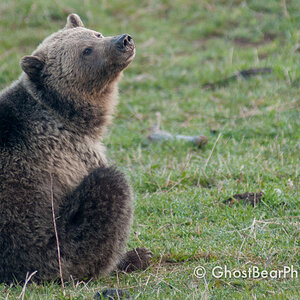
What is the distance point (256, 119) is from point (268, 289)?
4300mm

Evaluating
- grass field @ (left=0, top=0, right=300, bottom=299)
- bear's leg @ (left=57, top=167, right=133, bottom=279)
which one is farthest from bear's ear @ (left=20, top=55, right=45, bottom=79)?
grass field @ (left=0, top=0, right=300, bottom=299)

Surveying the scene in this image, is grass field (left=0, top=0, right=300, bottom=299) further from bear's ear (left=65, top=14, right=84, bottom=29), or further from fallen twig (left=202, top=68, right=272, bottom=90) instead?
bear's ear (left=65, top=14, right=84, bottom=29)

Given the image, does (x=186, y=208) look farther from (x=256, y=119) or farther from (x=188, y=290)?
(x=256, y=119)

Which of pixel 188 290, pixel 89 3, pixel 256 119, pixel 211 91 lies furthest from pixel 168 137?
pixel 89 3

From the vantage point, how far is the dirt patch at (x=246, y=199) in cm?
552

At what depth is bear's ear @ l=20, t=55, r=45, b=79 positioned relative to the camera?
477 centimetres

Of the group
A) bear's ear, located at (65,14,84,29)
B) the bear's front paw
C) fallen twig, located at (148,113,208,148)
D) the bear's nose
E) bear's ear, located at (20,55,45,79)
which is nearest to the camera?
the bear's front paw

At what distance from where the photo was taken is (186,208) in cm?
555

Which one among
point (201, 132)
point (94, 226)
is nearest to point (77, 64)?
point (94, 226)

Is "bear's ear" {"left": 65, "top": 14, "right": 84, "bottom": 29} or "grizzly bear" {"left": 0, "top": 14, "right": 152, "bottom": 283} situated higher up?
"bear's ear" {"left": 65, "top": 14, "right": 84, "bottom": 29}

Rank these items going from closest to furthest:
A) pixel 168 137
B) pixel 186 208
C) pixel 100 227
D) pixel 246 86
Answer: pixel 100 227, pixel 186 208, pixel 168 137, pixel 246 86

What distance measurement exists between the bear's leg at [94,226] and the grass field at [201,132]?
0.18 m

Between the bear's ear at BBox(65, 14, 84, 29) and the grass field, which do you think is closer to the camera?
the grass field

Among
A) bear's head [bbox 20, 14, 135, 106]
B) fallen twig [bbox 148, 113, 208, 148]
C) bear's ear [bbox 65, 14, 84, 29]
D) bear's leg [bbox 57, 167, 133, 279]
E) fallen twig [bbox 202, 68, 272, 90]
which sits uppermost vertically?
bear's ear [bbox 65, 14, 84, 29]
